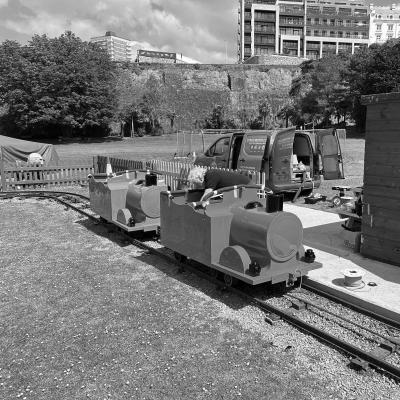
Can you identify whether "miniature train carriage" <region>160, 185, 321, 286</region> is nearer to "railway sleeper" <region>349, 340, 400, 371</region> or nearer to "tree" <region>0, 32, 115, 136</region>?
"railway sleeper" <region>349, 340, 400, 371</region>

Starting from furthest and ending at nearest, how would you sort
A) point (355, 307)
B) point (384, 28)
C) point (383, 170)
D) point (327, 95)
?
point (384, 28) → point (327, 95) → point (383, 170) → point (355, 307)

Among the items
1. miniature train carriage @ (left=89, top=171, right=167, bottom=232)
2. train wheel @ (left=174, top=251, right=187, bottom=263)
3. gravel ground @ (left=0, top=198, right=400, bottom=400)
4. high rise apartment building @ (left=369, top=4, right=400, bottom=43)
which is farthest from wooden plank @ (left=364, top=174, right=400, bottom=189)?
high rise apartment building @ (left=369, top=4, right=400, bottom=43)

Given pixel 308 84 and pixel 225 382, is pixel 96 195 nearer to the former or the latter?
pixel 225 382

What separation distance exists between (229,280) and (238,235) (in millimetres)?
681

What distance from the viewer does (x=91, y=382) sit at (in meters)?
4.08

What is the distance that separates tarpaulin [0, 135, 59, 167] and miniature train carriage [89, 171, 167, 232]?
38.6 ft

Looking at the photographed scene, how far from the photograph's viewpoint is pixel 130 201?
927 cm

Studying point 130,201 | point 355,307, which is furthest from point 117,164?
point 355,307

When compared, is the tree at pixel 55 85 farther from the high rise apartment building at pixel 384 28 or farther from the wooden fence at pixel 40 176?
the high rise apartment building at pixel 384 28

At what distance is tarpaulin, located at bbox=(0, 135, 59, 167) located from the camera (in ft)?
67.2

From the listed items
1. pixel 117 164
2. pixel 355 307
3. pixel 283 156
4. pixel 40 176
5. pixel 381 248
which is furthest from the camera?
pixel 40 176

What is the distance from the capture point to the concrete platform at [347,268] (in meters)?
5.31

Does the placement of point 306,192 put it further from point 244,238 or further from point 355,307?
point 355,307

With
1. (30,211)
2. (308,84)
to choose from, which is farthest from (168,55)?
(30,211)
